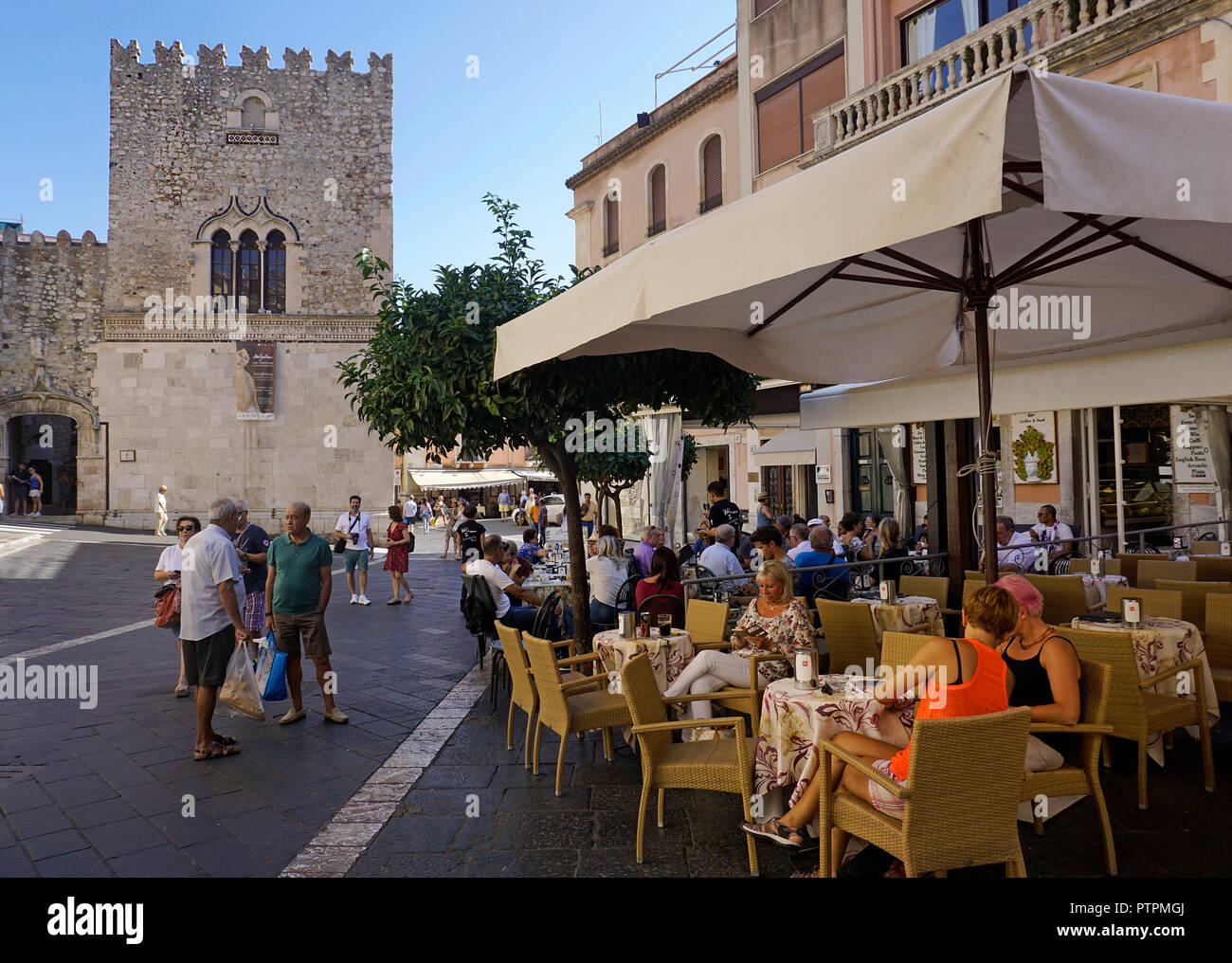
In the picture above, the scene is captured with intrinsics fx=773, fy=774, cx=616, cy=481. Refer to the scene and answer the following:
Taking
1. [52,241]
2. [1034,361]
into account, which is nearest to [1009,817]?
[1034,361]

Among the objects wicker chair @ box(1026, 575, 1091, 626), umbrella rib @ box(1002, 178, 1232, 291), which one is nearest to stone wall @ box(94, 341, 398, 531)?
wicker chair @ box(1026, 575, 1091, 626)

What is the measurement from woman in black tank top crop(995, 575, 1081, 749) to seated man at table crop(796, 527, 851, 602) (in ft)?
10.6

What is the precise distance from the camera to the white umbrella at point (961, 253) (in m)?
2.29

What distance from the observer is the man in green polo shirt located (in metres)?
5.62

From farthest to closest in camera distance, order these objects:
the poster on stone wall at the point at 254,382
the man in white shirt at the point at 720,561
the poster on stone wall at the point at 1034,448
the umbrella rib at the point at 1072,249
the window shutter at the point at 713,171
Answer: the poster on stone wall at the point at 254,382 < the window shutter at the point at 713,171 < the poster on stone wall at the point at 1034,448 < the man in white shirt at the point at 720,561 < the umbrella rib at the point at 1072,249

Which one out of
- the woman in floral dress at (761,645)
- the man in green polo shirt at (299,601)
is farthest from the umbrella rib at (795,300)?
the man in green polo shirt at (299,601)

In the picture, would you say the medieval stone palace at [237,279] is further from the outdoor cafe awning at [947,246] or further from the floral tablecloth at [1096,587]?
the floral tablecloth at [1096,587]

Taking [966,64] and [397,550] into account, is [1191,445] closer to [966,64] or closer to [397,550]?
[966,64]

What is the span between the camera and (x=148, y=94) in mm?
22922

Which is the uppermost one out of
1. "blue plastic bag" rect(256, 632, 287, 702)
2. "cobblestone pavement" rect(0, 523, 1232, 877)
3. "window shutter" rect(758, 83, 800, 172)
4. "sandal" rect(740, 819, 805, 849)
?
"window shutter" rect(758, 83, 800, 172)

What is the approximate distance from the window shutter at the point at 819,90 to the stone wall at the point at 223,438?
14.3 metres

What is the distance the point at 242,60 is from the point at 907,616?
2607cm

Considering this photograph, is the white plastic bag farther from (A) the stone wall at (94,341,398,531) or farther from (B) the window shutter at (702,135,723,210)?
(A) the stone wall at (94,341,398,531)

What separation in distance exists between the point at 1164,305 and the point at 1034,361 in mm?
885
